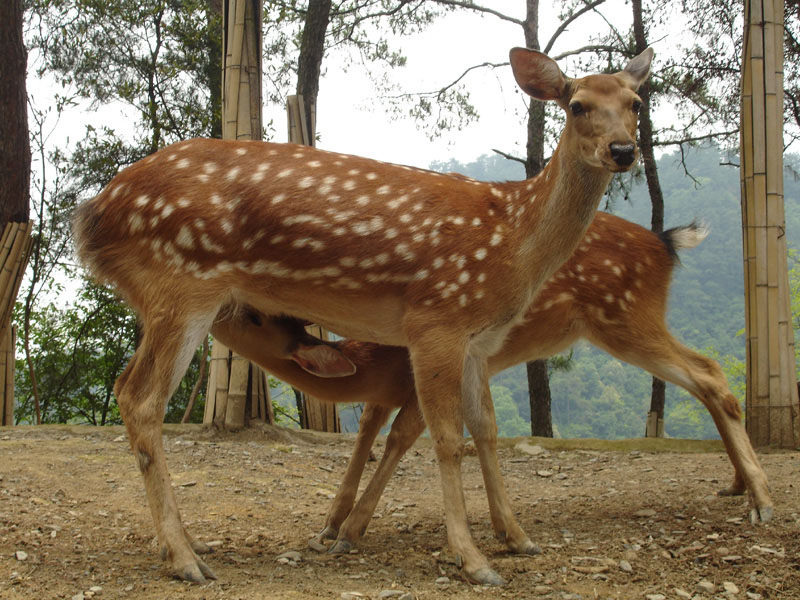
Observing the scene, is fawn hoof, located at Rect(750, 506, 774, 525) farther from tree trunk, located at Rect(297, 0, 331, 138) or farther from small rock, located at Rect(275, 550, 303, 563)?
tree trunk, located at Rect(297, 0, 331, 138)

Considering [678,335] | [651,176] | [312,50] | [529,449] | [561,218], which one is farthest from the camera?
[678,335]

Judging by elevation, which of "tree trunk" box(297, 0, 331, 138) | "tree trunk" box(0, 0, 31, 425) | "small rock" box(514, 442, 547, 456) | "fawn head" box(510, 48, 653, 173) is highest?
"tree trunk" box(297, 0, 331, 138)

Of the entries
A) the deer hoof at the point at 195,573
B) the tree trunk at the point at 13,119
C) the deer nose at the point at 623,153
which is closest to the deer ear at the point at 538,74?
the deer nose at the point at 623,153

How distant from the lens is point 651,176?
9664 millimetres

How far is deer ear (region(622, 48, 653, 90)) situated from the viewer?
12.1ft

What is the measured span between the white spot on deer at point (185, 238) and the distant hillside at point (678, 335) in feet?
42.0

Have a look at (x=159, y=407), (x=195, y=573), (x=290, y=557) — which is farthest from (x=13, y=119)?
(x=195, y=573)

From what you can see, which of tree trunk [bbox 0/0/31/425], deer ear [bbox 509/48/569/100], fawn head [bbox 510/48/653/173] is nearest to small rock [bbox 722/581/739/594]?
fawn head [bbox 510/48/653/173]

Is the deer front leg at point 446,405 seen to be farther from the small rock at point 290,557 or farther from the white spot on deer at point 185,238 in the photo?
the white spot on deer at point 185,238

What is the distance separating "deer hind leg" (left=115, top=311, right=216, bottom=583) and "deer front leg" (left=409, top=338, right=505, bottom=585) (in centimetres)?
89

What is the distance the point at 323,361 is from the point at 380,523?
3.19ft

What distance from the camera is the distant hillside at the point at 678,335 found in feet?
58.6

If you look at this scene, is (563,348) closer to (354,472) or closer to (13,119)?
(354,472)

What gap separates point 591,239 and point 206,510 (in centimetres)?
255
